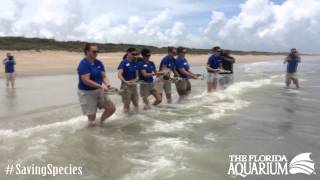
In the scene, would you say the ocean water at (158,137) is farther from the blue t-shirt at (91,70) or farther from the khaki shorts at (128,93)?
the blue t-shirt at (91,70)

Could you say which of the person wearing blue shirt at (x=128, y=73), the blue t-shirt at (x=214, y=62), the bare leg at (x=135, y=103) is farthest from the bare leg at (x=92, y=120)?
the blue t-shirt at (x=214, y=62)

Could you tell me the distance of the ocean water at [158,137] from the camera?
709 cm

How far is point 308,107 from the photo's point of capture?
14.7 meters

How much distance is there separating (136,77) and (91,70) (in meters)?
2.46

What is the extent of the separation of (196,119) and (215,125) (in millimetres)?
780

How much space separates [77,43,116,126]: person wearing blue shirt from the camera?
8875mm

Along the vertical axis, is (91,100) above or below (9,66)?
above

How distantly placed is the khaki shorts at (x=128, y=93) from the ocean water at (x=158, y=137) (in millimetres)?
426

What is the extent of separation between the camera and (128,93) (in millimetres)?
11242

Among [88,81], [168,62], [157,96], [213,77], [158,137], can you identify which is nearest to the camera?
[88,81]

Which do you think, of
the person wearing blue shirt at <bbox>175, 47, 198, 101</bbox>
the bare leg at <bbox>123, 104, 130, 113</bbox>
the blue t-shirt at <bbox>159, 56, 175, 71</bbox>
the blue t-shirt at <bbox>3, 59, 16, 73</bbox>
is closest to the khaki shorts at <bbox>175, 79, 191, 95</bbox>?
the person wearing blue shirt at <bbox>175, 47, 198, 101</bbox>

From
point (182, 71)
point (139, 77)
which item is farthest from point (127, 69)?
point (182, 71)

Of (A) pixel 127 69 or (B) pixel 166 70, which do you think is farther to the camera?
(B) pixel 166 70

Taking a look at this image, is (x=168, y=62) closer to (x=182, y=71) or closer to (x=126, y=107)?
(x=182, y=71)
